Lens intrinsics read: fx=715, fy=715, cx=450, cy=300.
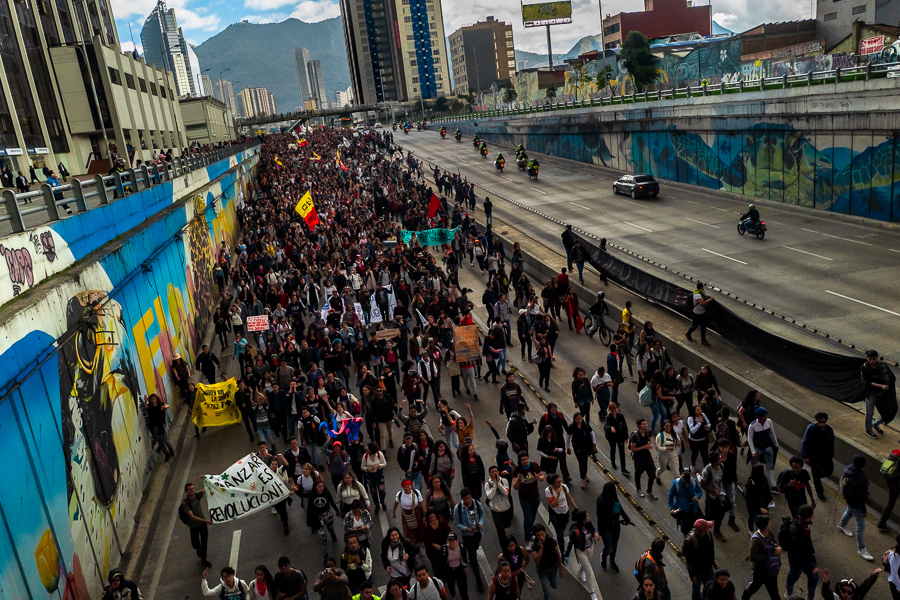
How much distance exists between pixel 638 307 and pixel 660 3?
Answer: 143m

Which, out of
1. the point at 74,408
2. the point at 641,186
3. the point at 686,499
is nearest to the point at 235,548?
the point at 74,408

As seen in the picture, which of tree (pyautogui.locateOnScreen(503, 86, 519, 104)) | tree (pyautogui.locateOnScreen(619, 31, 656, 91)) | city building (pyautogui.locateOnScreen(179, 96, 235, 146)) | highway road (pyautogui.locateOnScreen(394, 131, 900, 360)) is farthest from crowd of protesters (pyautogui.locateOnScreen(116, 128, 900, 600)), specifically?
tree (pyautogui.locateOnScreen(503, 86, 519, 104))

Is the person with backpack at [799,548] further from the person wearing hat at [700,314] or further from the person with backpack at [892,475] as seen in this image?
the person wearing hat at [700,314]

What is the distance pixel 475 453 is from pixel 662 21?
147 m

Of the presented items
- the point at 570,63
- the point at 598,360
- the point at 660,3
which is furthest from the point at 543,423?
the point at 660,3

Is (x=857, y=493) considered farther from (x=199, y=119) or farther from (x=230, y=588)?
(x=199, y=119)

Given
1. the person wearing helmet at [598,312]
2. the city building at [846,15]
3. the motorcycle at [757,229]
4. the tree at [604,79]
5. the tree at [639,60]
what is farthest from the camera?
the tree at [604,79]

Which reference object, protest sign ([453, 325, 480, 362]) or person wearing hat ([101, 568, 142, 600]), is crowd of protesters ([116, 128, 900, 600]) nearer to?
protest sign ([453, 325, 480, 362])

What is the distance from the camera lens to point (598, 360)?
17.5 meters

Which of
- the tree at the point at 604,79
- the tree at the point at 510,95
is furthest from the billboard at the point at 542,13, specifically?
the tree at the point at 604,79

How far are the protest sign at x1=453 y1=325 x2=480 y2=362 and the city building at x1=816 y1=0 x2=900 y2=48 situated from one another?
208 ft

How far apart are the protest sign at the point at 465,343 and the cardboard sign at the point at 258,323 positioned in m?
4.86

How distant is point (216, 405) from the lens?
1441 cm

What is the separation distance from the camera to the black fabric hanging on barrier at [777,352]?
12375mm
